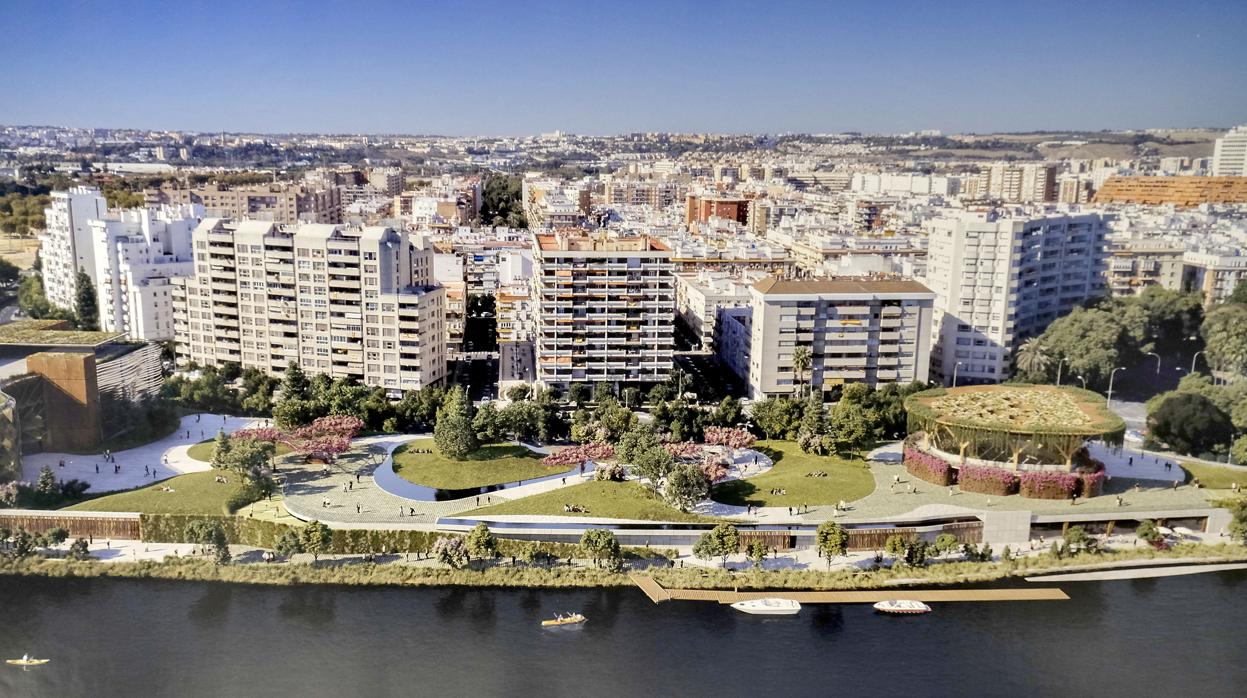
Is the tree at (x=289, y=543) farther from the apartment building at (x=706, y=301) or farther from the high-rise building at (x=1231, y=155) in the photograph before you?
the high-rise building at (x=1231, y=155)

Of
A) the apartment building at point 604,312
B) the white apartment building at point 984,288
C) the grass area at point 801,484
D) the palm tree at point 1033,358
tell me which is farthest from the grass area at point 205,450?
the palm tree at point 1033,358

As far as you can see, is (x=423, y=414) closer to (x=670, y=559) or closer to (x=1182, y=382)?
(x=670, y=559)

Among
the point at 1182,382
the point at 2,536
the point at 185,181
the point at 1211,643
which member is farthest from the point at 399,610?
the point at 185,181

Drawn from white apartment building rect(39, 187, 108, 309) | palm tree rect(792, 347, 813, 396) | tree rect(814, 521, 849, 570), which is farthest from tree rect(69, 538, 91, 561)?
white apartment building rect(39, 187, 108, 309)

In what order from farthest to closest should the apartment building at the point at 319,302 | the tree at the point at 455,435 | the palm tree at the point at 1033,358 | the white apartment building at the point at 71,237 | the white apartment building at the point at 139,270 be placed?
the white apartment building at the point at 71,237, the white apartment building at the point at 139,270, the palm tree at the point at 1033,358, the apartment building at the point at 319,302, the tree at the point at 455,435

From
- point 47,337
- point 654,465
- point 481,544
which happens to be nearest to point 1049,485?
point 654,465
